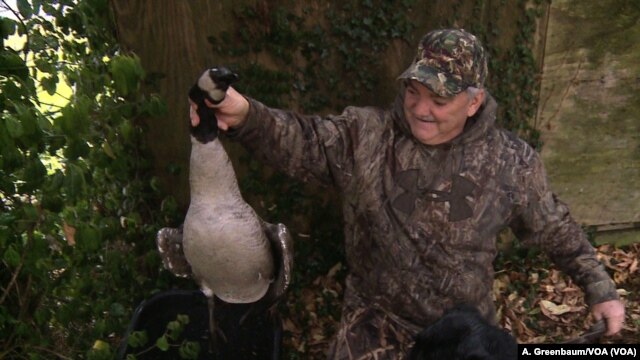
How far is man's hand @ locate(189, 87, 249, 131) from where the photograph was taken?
2.04m

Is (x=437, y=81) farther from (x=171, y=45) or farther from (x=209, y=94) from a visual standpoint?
(x=171, y=45)

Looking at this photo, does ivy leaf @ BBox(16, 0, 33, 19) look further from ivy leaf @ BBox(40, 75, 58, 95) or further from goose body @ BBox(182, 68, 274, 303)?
goose body @ BBox(182, 68, 274, 303)

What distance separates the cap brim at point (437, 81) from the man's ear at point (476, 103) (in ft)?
0.40

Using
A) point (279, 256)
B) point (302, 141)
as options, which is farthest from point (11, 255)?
point (302, 141)

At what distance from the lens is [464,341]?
186 centimetres

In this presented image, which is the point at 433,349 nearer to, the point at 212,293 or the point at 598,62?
the point at 212,293

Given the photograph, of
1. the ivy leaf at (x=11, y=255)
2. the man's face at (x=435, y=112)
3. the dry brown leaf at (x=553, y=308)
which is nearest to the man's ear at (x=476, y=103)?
the man's face at (x=435, y=112)

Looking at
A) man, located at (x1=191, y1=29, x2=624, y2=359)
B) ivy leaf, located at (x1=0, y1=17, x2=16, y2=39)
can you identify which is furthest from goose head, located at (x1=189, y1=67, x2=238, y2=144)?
ivy leaf, located at (x1=0, y1=17, x2=16, y2=39)

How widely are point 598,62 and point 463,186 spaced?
218cm

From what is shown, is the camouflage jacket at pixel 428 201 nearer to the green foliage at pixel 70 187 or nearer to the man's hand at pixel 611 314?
the man's hand at pixel 611 314

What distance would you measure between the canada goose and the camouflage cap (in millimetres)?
847

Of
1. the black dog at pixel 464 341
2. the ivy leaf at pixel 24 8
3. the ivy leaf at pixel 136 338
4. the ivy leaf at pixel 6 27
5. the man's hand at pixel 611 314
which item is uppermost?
the ivy leaf at pixel 24 8

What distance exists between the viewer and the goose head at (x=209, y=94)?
181 centimetres

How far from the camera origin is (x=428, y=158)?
2527 mm
